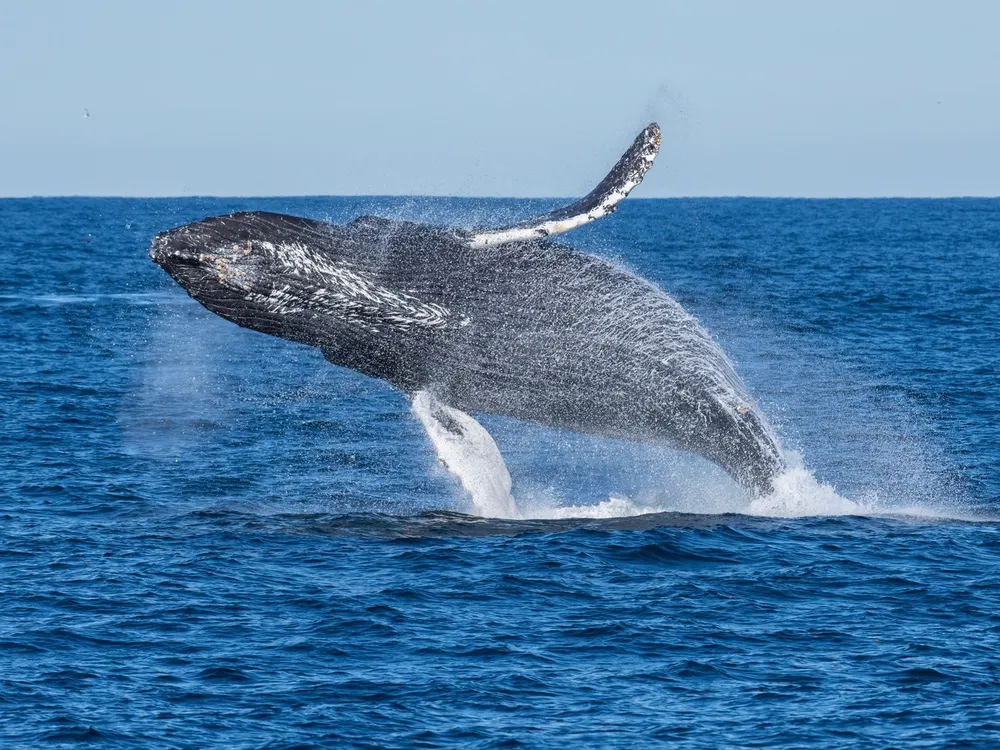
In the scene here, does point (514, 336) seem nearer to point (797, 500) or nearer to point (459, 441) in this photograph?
point (459, 441)

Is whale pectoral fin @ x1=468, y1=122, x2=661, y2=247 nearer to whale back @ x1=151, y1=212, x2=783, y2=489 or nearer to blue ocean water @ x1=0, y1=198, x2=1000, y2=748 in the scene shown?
whale back @ x1=151, y1=212, x2=783, y2=489

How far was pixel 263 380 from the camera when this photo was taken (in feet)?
121

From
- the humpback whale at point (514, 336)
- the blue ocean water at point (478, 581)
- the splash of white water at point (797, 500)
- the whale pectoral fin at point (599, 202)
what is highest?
the whale pectoral fin at point (599, 202)

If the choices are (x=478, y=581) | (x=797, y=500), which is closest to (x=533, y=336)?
(x=478, y=581)

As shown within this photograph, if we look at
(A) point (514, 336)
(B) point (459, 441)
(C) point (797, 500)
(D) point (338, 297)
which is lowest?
(C) point (797, 500)

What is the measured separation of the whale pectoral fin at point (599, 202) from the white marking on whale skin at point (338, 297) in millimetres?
1108

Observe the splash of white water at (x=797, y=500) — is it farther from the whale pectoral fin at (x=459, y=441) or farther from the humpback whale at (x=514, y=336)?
the whale pectoral fin at (x=459, y=441)

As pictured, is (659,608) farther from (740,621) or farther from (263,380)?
(263,380)

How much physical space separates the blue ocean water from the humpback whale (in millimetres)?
1372

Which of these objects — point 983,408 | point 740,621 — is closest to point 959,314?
point 983,408

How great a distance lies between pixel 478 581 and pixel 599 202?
4.36 metres

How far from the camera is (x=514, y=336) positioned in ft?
58.4

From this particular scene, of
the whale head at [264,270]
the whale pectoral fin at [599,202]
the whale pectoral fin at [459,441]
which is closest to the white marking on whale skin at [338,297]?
the whale head at [264,270]

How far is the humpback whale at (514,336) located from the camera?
56.4 ft
